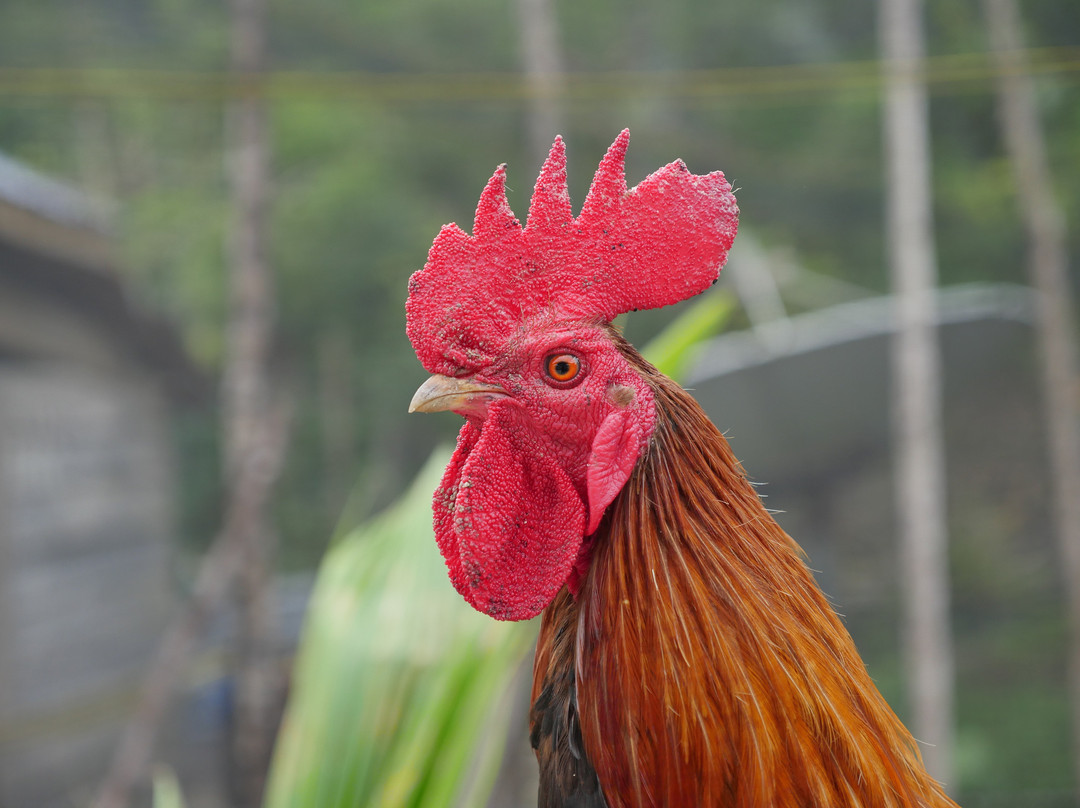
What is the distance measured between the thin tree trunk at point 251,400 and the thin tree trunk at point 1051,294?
396 centimetres

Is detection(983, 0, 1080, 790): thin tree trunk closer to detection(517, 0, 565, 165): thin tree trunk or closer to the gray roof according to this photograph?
detection(517, 0, 565, 165): thin tree trunk

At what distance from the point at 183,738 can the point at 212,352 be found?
2.00 m

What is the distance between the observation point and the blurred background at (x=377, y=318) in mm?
4320

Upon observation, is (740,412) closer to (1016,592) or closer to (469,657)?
(1016,592)

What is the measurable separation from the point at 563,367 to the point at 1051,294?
4374mm

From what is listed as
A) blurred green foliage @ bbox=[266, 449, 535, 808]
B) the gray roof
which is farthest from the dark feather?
the gray roof

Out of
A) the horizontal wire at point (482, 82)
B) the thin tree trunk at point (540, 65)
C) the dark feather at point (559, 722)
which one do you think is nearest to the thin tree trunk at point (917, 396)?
Result: the horizontal wire at point (482, 82)

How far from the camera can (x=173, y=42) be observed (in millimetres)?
4504

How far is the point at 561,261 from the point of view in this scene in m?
1.37

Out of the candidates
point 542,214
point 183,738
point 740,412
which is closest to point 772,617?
point 542,214

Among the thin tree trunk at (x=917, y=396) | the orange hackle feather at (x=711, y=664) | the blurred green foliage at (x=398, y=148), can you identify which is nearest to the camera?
the orange hackle feather at (x=711, y=664)

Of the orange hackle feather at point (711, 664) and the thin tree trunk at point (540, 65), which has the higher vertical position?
the thin tree trunk at point (540, 65)

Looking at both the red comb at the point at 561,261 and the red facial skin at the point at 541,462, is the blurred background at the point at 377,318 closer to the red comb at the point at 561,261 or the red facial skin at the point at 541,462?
the red comb at the point at 561,261

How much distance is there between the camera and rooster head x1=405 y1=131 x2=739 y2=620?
4.31 ft
